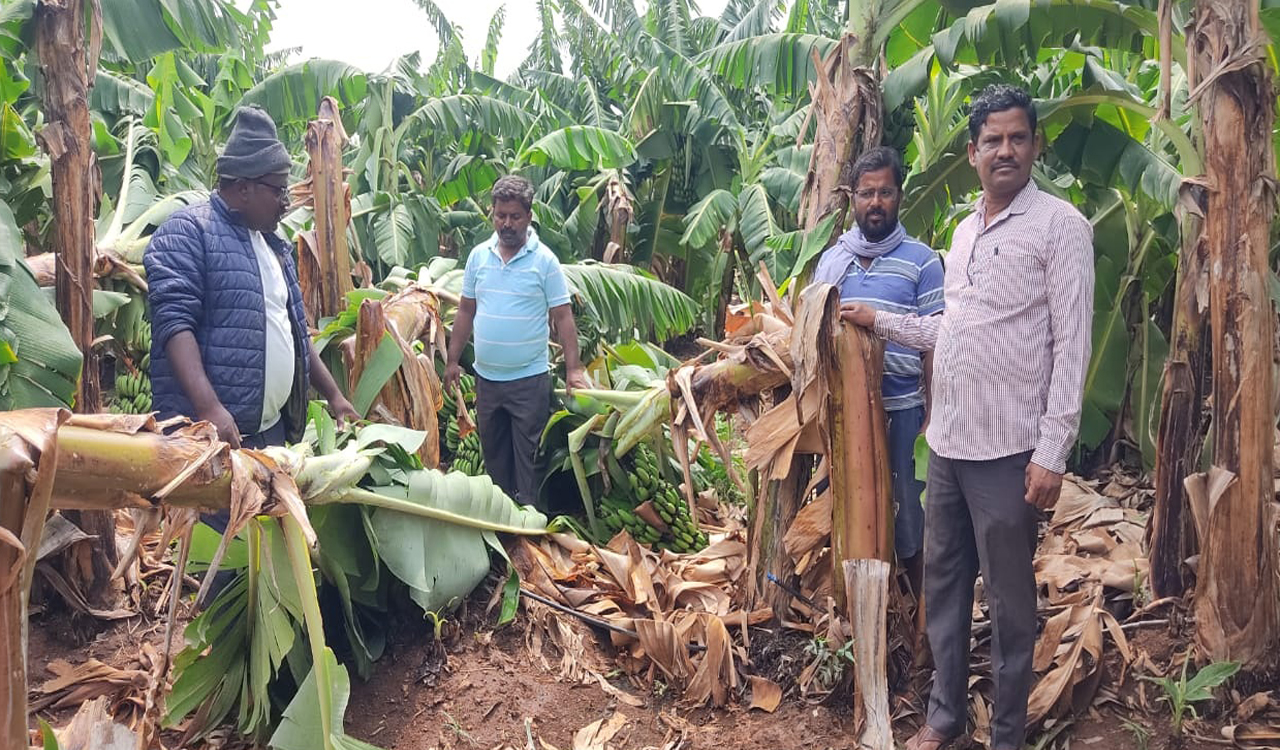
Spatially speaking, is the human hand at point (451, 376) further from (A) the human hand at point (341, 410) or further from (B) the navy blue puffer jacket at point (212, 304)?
(B) the navy blue puffer jacket at point (212, 304)

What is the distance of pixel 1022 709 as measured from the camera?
8.58 feet

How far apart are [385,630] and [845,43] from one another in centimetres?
264

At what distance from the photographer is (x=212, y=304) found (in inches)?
116

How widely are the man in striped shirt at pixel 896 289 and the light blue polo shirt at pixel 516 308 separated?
1.65m

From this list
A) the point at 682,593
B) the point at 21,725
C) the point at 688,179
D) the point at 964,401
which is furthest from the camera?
the point at 688,179

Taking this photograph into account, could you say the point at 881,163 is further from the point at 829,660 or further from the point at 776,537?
the point at 829,660

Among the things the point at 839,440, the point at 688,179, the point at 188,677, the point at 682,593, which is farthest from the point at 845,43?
the point at 688,179

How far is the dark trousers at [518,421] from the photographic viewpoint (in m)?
4.44

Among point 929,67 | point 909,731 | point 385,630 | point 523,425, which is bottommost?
point 909,731

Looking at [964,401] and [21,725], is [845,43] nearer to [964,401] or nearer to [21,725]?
[964,401]

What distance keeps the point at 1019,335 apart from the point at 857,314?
47cm

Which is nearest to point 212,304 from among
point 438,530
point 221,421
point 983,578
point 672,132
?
point 221,421

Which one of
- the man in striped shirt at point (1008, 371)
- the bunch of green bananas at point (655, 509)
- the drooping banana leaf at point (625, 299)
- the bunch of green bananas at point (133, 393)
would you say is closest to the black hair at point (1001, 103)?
the man in striped shirt at point (1008, 371)

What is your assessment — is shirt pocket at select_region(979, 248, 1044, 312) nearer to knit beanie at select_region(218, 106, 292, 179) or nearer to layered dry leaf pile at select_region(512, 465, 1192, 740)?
layered dry leaf pile at select_region(512, 465, 1192, 740)
